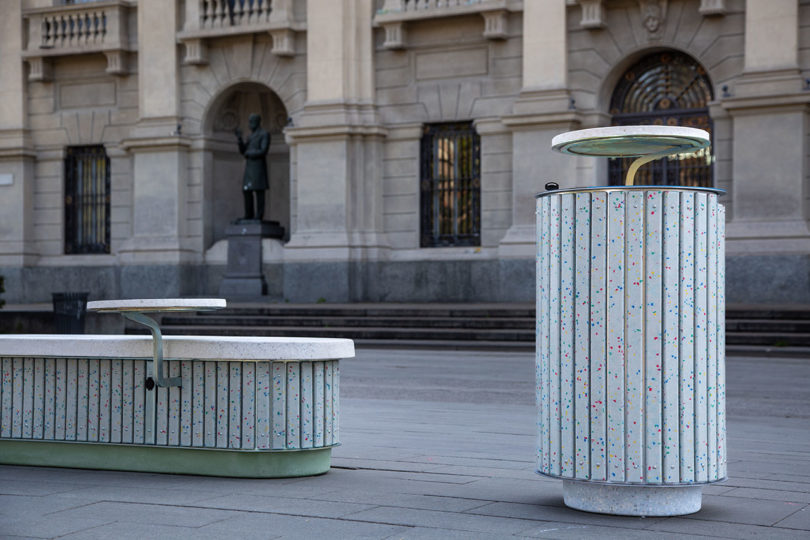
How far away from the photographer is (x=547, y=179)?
2405 centimetres

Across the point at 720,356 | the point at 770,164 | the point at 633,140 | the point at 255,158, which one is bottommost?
the point at 720,356

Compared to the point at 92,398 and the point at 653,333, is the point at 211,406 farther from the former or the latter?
the point at 653,333

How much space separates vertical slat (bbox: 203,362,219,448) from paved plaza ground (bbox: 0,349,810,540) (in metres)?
0.26

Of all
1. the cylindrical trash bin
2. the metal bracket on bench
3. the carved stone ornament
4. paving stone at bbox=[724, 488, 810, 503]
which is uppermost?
the carved stone ornament

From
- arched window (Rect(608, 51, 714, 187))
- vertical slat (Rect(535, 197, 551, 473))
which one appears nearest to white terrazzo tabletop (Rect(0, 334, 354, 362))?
vertical slat (Rect(535, 197, 551, 473))

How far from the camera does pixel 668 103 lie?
24.4 meters

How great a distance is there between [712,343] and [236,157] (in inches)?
950

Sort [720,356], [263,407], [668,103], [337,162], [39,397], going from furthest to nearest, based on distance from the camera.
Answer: [337,162] < [668,103] < [39,397] < [263,407] < [720,356]

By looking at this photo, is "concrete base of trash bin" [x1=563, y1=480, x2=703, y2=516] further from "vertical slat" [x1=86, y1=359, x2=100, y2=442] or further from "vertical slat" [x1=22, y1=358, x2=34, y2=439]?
"vertical slat" [x1=22, y1=358, x2=34, y2=439]

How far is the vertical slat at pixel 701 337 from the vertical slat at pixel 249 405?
2.65 m

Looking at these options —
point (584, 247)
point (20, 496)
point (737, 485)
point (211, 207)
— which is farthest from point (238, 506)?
point (211, 207)

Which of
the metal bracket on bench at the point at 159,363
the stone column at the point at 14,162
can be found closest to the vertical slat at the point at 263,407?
the metal bracket on bench at the point at 159,363

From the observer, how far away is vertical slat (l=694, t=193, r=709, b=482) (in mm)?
6113

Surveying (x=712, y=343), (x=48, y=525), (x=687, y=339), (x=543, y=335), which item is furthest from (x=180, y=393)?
(x=712, y=343)
